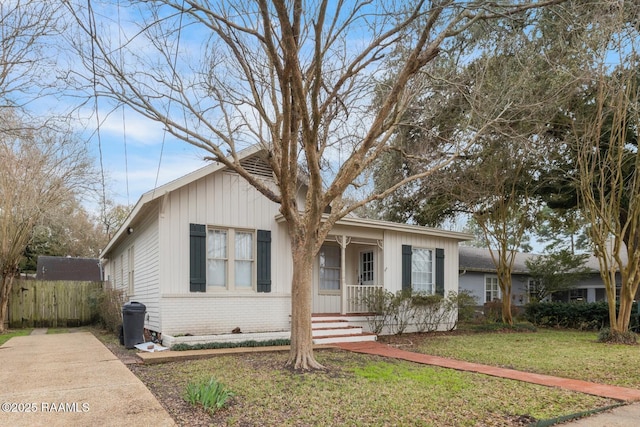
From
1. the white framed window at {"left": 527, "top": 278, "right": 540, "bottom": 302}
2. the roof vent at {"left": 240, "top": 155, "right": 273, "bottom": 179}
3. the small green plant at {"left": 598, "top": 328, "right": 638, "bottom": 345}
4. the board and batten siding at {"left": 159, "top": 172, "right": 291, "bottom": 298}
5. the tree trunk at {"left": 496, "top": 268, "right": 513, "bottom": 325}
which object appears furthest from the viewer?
the white framed window at {"left": 527, "top": 278, "right": 540, "bottom": 302}

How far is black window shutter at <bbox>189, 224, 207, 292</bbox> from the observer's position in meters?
10.1

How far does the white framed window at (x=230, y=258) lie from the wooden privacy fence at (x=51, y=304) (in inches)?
331

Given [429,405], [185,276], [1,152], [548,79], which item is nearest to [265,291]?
[185,276]

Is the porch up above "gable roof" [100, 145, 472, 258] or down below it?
below

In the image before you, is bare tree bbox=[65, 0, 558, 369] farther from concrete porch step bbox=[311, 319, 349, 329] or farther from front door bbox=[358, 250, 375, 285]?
front door bbox=[358, 250, 375, 285]

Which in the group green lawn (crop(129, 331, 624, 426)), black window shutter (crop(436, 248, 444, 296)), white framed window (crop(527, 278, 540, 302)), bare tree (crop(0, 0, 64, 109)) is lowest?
white framed window (crop(527, 278, 540, 302))

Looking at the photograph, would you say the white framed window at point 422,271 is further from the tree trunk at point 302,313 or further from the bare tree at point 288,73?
the tree trunk at point 302,313

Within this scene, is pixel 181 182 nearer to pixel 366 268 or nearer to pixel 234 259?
pixel 234 259

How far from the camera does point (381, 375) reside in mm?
6766

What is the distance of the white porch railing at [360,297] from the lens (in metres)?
12.2

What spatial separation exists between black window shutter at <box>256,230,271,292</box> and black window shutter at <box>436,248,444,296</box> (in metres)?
5.46

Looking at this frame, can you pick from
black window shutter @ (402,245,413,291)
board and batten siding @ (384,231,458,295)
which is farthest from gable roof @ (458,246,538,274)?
black window shutter @ (402,245,413,291)

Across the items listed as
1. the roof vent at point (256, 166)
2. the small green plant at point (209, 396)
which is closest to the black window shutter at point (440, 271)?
the roof vent at point (256, 166)

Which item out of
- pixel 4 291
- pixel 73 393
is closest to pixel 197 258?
pixel 73 393
